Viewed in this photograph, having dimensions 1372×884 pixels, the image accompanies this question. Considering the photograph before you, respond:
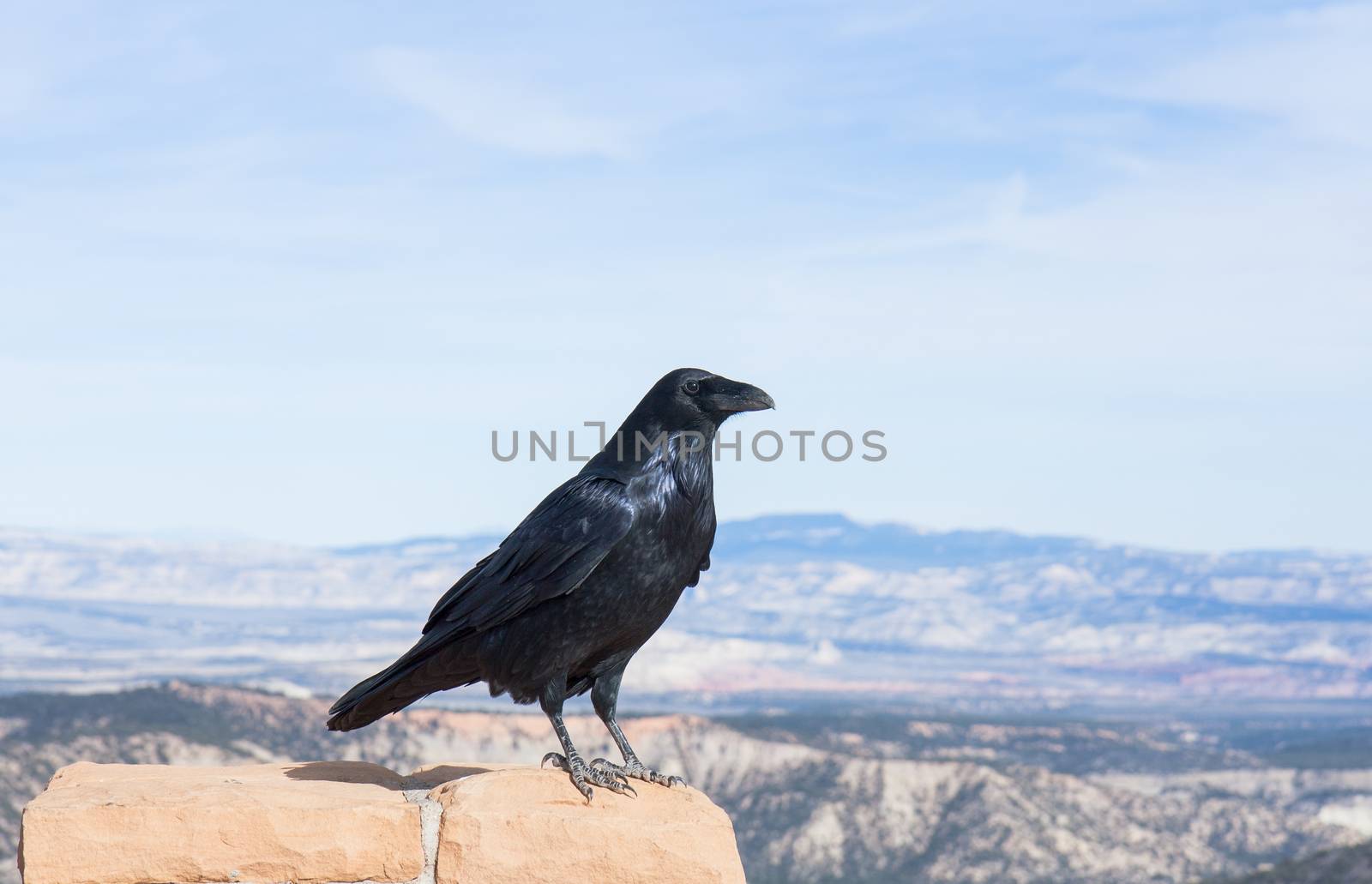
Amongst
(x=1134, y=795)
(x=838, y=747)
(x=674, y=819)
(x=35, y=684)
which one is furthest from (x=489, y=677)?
(x=35, y=684)

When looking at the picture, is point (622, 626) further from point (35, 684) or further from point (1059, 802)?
point (35, 684)

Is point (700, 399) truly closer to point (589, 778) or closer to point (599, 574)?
point (599, 574)

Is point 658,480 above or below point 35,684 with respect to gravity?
above

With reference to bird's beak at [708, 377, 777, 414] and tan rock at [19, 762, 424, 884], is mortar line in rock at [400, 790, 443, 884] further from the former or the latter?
bird's beak at [708, 377, 777, 414]

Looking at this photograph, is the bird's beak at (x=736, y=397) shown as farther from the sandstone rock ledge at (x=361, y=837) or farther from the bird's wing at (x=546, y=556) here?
the sandstone rock ledge at (x=361, y=837)

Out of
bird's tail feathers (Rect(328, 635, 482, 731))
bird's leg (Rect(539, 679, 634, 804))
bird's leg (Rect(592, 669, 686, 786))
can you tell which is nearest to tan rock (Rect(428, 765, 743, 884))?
bird's leg (Rect(539, 679, 634, 804))

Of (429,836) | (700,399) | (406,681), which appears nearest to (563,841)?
(429,836)
